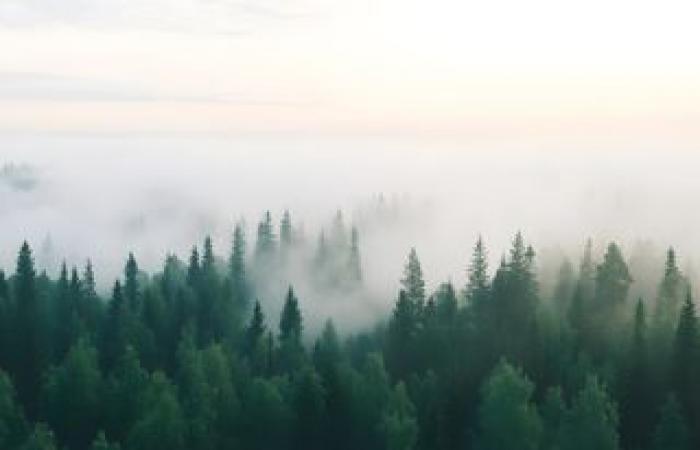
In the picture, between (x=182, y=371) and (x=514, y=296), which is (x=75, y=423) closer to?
(x=182, y=371)

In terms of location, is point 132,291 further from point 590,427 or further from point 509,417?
point 590,427

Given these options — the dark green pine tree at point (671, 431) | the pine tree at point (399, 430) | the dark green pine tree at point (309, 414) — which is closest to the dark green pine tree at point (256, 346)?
the dark green pine tree at point (309, 414)

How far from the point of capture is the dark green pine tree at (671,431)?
281ft

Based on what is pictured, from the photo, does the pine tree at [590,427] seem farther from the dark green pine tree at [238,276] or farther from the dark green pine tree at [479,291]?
the dark green pine tree at [238,276]

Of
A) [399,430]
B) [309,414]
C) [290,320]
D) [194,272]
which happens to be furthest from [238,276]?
[399,430]

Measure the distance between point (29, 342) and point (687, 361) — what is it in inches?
2571

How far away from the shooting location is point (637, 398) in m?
97.5

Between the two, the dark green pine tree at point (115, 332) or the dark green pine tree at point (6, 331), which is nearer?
the dark green pine tree at point (6, 331)

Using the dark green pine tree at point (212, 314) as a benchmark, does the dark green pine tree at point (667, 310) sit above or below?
above

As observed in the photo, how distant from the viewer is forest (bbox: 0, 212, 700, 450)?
3374 inches

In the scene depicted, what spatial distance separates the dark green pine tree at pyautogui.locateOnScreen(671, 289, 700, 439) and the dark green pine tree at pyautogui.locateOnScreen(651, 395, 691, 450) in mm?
8693

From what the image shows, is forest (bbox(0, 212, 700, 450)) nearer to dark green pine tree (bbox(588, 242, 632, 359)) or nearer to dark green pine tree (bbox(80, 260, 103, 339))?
dark green pine tree (bbox(588, 242, 632, 359))

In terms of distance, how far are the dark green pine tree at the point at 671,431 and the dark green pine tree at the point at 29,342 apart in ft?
185

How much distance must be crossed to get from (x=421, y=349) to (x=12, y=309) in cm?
4436
